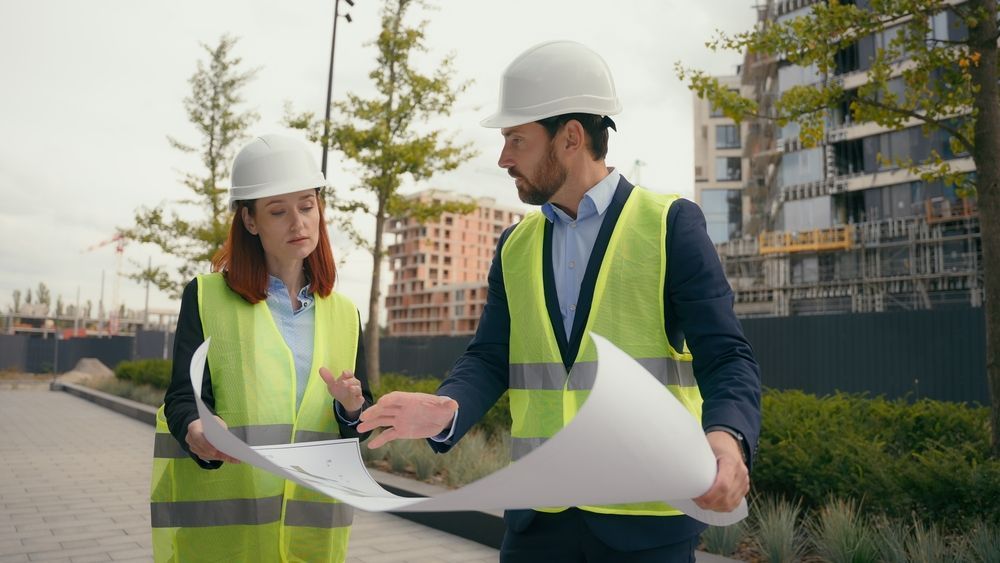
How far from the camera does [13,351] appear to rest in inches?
2008

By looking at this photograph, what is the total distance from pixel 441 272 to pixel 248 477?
6205 inches

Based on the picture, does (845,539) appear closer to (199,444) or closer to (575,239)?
(575,239)

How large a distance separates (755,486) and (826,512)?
3.11 ft

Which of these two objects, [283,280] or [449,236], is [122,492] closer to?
[283,280]

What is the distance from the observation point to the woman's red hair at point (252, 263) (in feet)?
8.89

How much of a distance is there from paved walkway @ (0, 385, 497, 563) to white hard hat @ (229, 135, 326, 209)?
14.3 ft

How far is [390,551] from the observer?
669cm

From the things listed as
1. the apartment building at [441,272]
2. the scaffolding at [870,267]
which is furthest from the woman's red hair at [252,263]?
the apartment building at [441,272]

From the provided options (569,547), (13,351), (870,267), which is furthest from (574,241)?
(13,351)

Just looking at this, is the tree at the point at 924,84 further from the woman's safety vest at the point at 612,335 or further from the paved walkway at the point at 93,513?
the woman's safety vest at the point at 612,335

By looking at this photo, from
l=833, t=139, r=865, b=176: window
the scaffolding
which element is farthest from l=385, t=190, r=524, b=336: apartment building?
l=833, t=139, r=865, b=176: window

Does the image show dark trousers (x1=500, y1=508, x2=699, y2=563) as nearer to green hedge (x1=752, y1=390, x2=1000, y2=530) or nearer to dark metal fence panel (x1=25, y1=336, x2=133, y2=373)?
green hedge (x1=752, y1=390, x2=1000, y2=530)

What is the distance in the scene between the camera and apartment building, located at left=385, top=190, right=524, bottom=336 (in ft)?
496

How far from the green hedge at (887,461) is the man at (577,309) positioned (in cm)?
425
